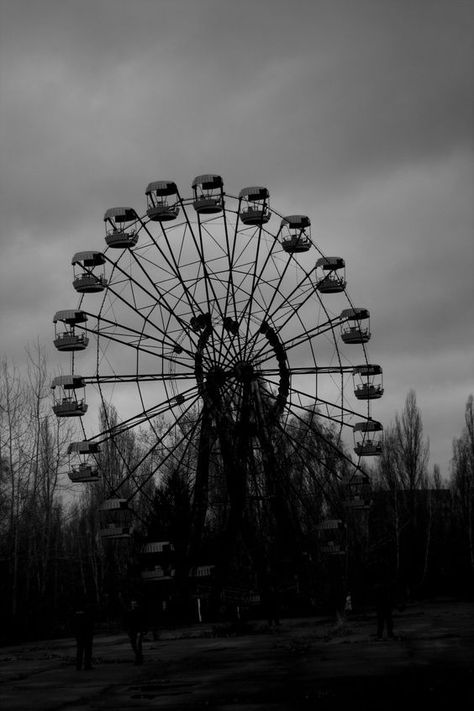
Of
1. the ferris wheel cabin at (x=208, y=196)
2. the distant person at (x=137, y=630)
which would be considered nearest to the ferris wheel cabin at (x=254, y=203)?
the ferris wheel cabin at (x=208, y=196)

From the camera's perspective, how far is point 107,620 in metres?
55.8

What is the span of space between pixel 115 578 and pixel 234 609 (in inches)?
852

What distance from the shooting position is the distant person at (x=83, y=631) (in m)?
21.3

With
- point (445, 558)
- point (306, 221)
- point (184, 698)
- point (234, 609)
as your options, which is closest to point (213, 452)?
point (306, 221)

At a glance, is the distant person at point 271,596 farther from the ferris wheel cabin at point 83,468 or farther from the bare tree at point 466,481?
the bare tree at point 466,481

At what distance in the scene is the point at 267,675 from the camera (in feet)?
59.0

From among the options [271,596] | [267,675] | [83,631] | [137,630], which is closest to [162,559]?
[271,596]

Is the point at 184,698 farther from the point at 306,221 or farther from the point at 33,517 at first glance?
the point at 33,517

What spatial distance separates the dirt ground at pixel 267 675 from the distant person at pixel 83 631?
14.2 inches

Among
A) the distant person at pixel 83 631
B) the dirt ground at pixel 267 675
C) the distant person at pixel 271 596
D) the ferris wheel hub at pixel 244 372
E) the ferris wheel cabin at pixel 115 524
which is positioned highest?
the ferris wheel hub at pixel 244 372

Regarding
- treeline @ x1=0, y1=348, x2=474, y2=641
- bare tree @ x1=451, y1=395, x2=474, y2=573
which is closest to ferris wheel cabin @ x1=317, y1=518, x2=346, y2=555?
treeline @ x1=0, y1=348, x2=474, y2=641

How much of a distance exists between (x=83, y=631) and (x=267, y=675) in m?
5.01

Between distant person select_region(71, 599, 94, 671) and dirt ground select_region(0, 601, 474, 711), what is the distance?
360mm

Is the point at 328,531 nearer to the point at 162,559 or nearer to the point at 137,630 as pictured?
the point at 162,559
